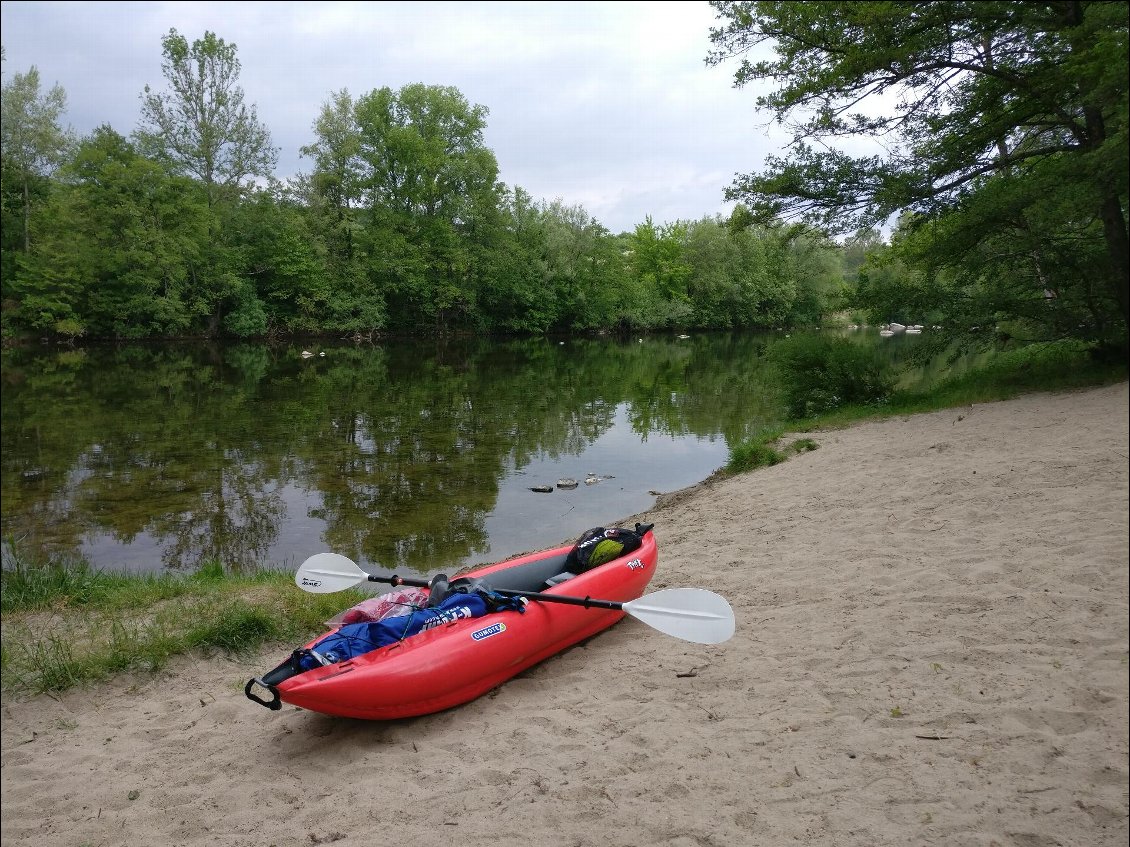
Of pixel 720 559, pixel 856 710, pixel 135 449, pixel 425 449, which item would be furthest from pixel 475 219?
pixel 856 710

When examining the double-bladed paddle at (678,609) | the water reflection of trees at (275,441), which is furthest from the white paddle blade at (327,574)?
the water reflection of trees at (275,441)

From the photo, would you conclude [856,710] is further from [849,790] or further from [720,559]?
[720,559]

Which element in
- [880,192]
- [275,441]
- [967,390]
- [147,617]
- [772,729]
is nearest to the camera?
[772,729]

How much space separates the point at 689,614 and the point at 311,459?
8.02 m

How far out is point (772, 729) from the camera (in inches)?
123

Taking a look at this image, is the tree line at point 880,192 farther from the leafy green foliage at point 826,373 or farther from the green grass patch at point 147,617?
the green grass patch at point 147,617

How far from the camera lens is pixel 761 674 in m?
3.72

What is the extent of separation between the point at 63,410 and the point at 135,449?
15.4 ft

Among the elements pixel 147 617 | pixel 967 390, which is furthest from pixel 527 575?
pixel 967 390

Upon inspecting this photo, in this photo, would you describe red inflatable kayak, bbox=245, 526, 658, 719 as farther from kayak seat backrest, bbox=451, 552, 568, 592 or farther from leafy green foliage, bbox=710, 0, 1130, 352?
leafy green foliage, bbox=710, 0, 1130, 352

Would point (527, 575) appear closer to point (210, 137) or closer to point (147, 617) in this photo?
point (147, 617)

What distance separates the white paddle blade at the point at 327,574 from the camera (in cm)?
486

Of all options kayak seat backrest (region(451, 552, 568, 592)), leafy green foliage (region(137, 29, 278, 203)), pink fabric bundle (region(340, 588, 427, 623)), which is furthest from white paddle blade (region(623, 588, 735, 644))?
leafy green foliage (region(137, 29, 278, 203))

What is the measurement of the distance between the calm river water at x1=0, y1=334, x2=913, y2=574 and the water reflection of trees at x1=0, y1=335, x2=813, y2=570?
3 centimetres
